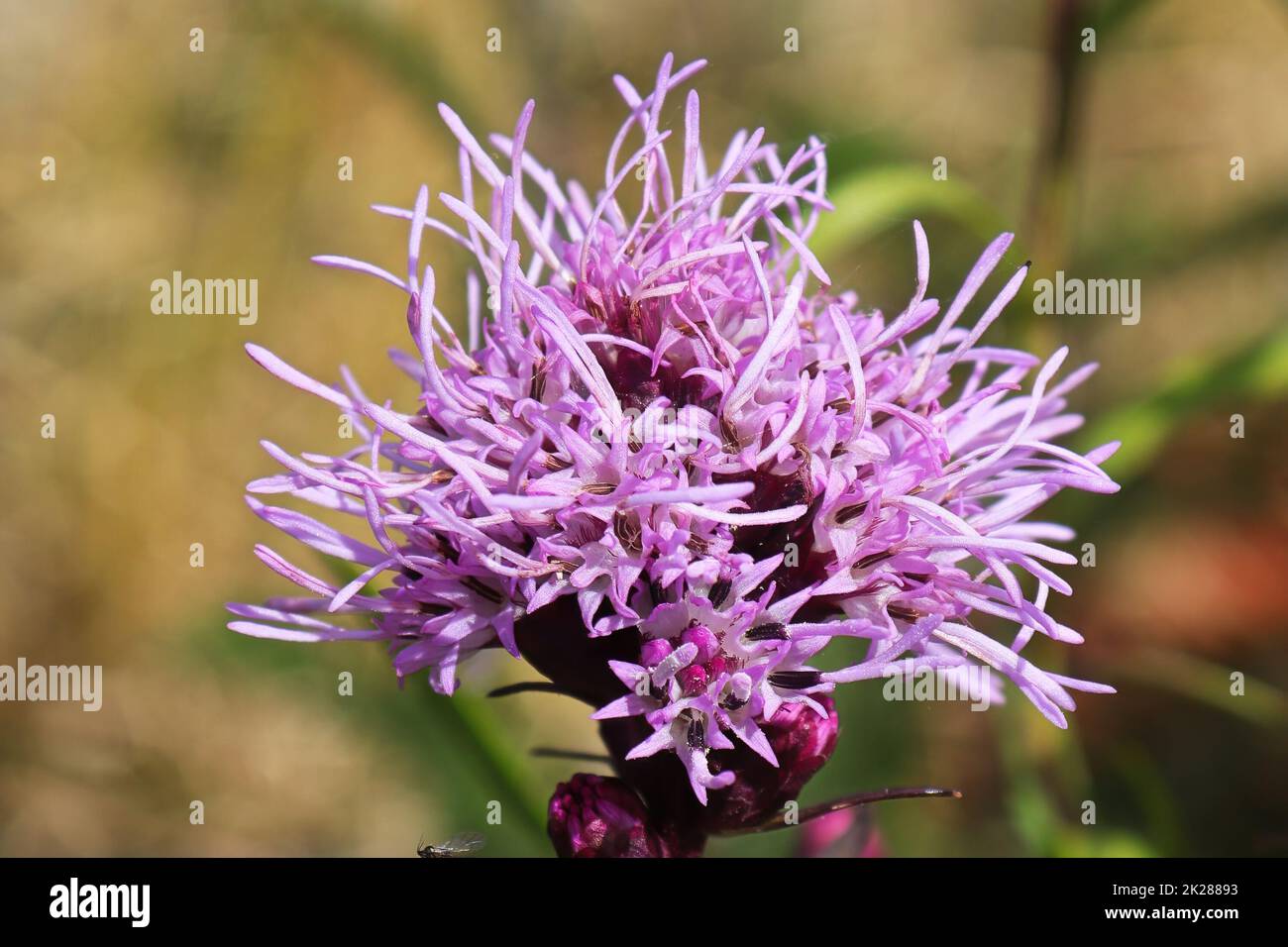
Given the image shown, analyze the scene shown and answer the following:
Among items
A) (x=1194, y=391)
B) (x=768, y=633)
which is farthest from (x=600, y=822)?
(x=1194, y=391)

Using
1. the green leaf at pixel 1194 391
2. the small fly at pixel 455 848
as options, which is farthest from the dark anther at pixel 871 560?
the green leaf at pixel 1194 391

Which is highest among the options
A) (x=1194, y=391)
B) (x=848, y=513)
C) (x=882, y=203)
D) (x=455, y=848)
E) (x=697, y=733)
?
(x=882, y=203)

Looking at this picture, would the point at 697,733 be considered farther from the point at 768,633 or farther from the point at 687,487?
the point at 687,487

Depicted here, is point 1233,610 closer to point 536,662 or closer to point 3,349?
point 536,662

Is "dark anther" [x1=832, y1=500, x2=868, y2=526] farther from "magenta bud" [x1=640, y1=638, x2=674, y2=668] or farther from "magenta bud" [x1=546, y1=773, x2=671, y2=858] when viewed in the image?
"magenta bud" [x1=546, y1=773, x2=671, y2=858]

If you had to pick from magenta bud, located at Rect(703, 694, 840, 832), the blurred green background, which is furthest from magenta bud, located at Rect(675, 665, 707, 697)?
the blurred green background
